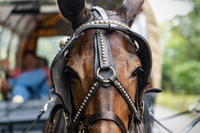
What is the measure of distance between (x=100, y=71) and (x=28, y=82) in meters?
2.78

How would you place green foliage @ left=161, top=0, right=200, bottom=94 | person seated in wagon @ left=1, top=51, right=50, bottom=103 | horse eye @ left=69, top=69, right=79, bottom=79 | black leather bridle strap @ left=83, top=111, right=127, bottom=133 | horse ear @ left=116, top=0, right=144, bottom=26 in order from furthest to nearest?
green foliage @ left=161, top=0, right=200, bottom=94
person seated in wagon @ left=1, top=51, right=50, bottom=103
horse ear @ left=116, top=0, right=144, bottom=26
horse eye @ left=69, top=69, right=79, bottom=79
black leather bridle strap @ left=83, top=111, right=127, bottom=133

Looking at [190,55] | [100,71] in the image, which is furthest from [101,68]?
[190,55]

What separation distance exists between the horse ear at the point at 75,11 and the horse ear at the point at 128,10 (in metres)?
0.22

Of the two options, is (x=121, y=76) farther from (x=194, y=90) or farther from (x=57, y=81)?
(x=194, y=90)

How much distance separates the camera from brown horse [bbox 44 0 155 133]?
1.06 meters

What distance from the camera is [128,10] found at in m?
1.39

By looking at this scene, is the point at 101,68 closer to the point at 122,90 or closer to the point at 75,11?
the point at 122,90

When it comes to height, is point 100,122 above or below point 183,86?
below

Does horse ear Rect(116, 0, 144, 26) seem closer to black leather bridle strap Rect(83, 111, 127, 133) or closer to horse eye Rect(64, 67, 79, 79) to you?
horse eye Rect(64, 67, 79, 79)

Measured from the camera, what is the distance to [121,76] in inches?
44.0

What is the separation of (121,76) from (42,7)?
3194 millimetres

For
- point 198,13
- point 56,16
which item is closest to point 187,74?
point 198,13

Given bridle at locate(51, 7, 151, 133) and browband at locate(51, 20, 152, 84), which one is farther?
browband at locate(51, 20, 152, 84)

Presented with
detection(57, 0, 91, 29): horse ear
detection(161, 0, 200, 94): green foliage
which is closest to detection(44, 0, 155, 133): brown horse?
detection(57, 0, 91, 29): horse ear
